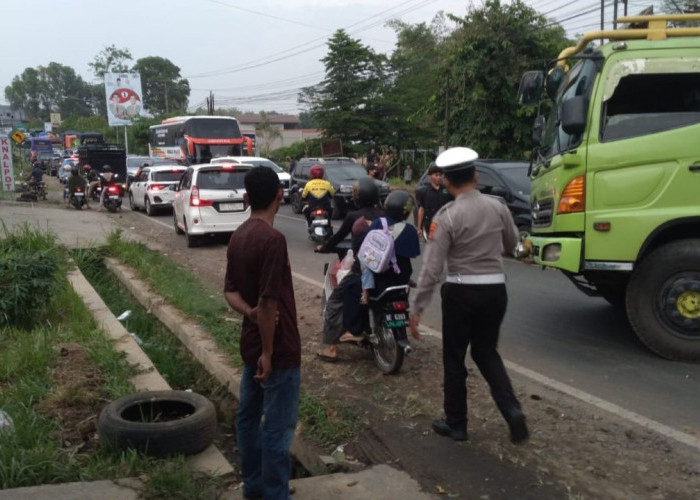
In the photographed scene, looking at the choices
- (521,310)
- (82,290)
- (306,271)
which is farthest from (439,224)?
(306,271)

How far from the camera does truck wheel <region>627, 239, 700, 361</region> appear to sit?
6000 mm

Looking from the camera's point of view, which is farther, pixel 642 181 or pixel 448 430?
pixel 642 181

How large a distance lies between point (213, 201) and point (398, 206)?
29.8 feet

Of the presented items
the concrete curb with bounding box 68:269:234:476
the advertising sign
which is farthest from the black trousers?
the advertising sign

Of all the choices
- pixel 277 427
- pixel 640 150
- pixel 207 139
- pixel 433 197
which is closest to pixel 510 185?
pixel 433 197

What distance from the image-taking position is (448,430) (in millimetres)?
4598

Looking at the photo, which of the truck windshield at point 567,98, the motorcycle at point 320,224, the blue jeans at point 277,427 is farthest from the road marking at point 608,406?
the motorcycle at point 320,224

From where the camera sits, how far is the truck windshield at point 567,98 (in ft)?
20.9

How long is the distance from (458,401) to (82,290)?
5.74m

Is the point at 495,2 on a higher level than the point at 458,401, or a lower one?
higher

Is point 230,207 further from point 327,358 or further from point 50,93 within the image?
point 50,93

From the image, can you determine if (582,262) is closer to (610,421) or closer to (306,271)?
(610,421)

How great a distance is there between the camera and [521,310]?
821 centimetres

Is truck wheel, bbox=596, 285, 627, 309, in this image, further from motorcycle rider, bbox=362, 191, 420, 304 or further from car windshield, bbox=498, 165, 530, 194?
car windshield, bbox=498, 165, 530, 194
